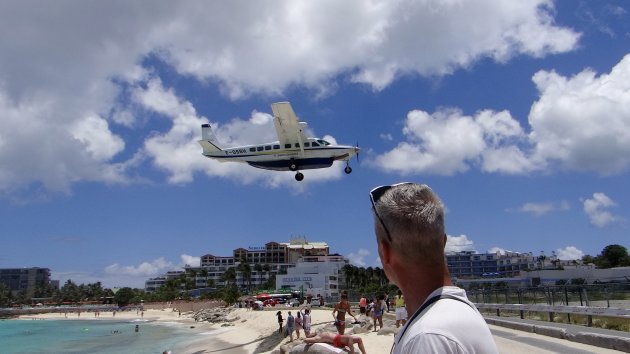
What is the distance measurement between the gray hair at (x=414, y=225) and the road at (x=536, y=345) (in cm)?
1307

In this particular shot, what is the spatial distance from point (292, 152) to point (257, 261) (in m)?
141

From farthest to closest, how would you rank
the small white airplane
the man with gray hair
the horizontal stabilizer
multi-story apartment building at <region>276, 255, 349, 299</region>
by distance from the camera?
multi-story apartment building at <region>276, 255, 349, 299</region>
the horizontal stabilizer
the small white airplane
the man with gray hair

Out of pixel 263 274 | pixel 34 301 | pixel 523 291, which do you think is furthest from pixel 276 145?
pixel 34 301

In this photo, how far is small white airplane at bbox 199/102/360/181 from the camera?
30.0 metres

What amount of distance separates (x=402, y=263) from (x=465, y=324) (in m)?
0.34

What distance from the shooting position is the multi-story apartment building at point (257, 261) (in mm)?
154500

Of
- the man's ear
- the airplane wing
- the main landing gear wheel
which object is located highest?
the airplane wing

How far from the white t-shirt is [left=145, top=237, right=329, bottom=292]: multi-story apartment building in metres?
151

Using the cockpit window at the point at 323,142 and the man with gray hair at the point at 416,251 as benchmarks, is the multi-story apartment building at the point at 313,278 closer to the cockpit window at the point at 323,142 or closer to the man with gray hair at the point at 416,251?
the cockpit window at the point at 323,142

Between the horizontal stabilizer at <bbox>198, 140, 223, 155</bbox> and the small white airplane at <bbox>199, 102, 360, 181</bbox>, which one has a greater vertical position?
the horizontal stabilizer at <bbox>198, 140, 223, 155</bbox>

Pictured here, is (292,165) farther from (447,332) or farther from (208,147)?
(447,332)

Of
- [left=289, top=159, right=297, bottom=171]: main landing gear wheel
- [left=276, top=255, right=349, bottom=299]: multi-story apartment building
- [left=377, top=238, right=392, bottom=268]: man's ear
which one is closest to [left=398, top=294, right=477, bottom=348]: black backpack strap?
[left=377, top=238, right=392, bottom=268]: man's ear

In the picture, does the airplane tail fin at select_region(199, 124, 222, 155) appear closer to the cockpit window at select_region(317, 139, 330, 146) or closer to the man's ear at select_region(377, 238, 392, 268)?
the cockpit window at select_region(317, 139, 330, 146)

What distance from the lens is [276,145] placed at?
102 feet
